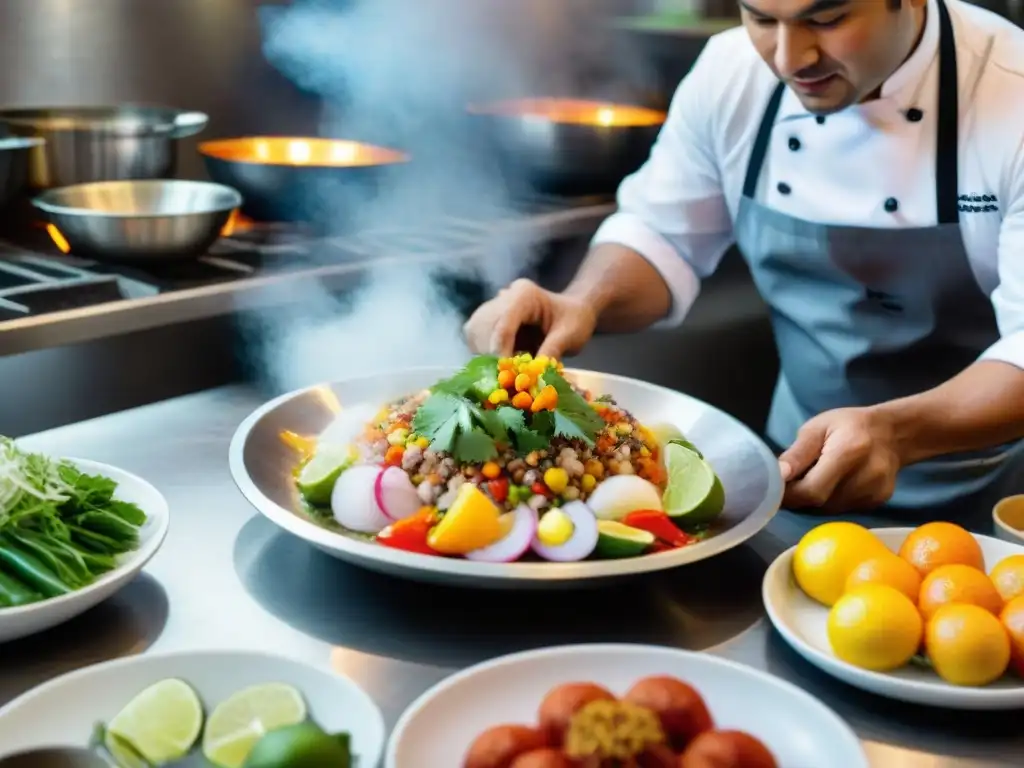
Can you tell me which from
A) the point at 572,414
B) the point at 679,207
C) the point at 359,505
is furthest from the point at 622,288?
the point at 359,505

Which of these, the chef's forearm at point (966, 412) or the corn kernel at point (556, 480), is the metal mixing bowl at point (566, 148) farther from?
the corn kernel at point (556, 480)

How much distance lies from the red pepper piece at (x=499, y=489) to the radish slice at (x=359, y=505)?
0.43ft

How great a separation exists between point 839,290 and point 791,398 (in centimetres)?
36

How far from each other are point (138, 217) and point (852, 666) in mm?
1468

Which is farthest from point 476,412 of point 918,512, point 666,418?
point 918,512

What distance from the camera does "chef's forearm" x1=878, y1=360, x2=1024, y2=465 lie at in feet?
5.59

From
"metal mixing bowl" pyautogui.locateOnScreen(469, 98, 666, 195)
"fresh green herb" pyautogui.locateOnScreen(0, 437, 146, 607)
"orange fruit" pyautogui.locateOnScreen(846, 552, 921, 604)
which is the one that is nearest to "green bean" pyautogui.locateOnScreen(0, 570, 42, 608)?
"fresh green herb" pyautogui.locateOnScreen(0, 437, 146, 607)

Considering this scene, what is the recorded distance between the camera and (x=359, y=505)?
1.34 meters

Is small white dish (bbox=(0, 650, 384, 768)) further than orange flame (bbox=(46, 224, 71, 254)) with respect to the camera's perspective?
No

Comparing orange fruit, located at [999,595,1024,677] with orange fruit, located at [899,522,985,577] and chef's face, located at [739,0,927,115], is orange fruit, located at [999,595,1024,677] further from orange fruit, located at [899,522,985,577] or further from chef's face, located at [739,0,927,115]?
chef's face, located at [739,0,927,115]

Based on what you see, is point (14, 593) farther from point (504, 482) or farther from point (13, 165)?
point (13, 165)

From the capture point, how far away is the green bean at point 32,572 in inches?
45.4

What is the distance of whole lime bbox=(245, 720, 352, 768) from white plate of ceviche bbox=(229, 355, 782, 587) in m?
0.31

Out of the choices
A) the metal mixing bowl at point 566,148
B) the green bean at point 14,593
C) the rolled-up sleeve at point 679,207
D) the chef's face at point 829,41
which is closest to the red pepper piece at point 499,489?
the green bean at point 14,593
